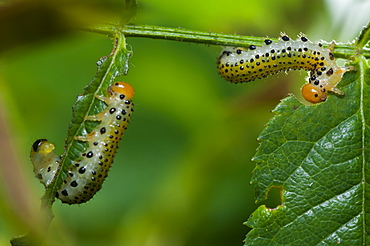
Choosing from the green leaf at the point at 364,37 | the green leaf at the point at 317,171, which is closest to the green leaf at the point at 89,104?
the green leaf at the point at 317,171

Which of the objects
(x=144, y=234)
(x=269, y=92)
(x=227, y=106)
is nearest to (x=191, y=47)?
(x=227, y=106)

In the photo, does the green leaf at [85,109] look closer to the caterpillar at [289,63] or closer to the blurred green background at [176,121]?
the caterpillar at [289,63]

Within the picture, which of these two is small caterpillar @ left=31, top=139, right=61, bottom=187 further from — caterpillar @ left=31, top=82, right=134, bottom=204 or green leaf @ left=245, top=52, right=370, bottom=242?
green leaf @ left=245, top=52, right=370, bottom=242

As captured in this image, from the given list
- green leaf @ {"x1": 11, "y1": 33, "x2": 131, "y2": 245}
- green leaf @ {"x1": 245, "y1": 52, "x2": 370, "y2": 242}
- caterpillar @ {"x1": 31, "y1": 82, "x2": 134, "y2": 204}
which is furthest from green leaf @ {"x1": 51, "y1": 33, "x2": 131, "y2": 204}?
green leaf @ {"x1": 245, "y1": 52, "x2": 370, "y2": 242}

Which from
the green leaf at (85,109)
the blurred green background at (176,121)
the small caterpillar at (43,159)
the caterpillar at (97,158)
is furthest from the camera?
the blurred green background at (176,121)

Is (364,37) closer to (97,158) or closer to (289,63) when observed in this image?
(289,63)

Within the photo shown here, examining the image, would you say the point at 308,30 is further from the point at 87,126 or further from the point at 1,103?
the point at 1,103

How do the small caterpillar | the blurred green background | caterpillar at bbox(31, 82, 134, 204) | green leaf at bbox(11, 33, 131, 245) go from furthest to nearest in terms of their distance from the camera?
the blurred green background
the small caterpillar
caterpillar at bbox(31, 82, 134, 204)
green leaf at bbox(11, 33, 131, 245)
